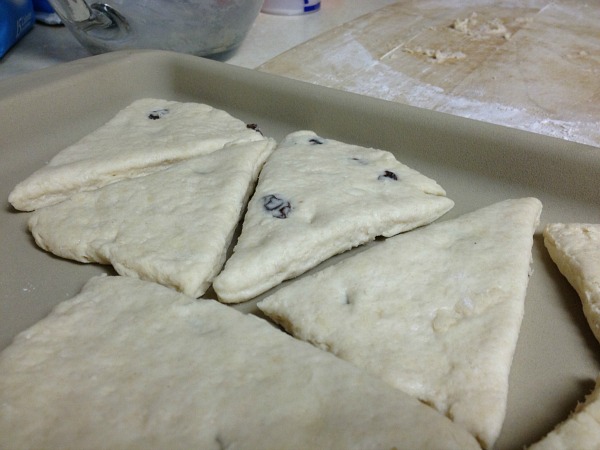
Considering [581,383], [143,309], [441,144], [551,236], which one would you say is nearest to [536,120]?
[441,144]

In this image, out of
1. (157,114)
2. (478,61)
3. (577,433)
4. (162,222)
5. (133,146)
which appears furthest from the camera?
(478,61)

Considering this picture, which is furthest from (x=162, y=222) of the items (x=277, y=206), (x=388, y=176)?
(x=388, y=176)

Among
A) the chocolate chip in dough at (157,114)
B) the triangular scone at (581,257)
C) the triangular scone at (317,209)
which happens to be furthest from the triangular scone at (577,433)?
the chocolate chip in dough at (157,114)

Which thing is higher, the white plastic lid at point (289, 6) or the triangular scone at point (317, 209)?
the white plastic lid at point (289, 6)

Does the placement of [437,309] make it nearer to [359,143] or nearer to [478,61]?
[359,143]

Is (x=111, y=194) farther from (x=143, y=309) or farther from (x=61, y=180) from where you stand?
(x=143, y=309)

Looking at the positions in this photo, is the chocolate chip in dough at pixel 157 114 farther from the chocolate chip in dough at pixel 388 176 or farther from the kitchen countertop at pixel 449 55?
the chocolate chip in dough at pixel 388 176

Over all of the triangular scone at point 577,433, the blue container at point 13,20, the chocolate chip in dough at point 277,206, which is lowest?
the triangular scone at point 577,433
